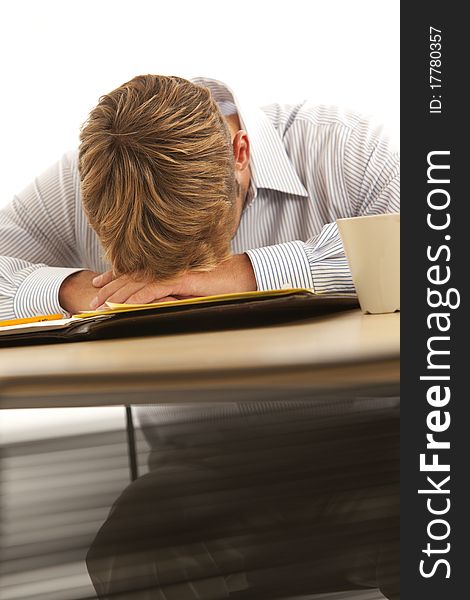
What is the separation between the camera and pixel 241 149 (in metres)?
1.24

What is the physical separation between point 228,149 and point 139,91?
0.51 ft

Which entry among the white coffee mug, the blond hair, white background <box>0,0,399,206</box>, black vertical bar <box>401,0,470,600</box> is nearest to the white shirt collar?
the blond hair

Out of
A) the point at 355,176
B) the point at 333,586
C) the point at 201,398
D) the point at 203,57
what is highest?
the point at 203,57

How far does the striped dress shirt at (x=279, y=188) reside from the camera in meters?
1.29

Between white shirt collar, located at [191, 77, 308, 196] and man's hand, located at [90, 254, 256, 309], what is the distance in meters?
0.41

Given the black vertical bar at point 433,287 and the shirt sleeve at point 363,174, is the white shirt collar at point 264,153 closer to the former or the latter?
the shirt sleeve at point 363,174

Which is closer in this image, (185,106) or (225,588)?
(225,588)

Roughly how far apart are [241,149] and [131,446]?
87 cm

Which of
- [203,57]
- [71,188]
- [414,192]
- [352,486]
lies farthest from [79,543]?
[203,57]

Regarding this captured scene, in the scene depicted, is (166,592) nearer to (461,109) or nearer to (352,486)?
(352,486)

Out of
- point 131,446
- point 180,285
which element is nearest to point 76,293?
point 180,285

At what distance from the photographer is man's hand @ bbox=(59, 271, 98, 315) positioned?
3.15 ft

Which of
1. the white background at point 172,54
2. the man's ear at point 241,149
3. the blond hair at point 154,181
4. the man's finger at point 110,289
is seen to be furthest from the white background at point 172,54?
the man's finger at point 110,289

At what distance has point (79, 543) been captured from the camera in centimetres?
42
